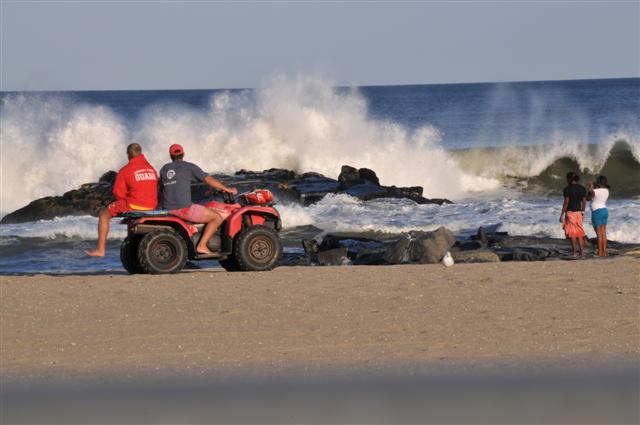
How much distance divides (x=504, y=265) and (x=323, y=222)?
9.92 m

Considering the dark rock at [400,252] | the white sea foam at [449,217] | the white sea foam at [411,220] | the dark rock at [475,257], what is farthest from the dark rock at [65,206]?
the dark rock at [475,257]

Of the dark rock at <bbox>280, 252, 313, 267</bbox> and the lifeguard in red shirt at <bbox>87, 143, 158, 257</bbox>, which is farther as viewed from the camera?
the dark rock at <bbox>280, 252, 313, 267</bbox>

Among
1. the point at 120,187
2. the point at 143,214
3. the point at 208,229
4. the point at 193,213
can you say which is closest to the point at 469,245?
the point at 208,229

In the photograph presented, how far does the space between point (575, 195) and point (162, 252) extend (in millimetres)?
5982

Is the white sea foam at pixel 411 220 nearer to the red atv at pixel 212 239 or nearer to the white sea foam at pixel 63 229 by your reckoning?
the white sea foam at pixel 63 229

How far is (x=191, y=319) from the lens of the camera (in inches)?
393

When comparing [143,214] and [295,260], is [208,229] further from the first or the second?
[295,260]

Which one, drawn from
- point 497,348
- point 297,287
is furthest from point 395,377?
point 297,287

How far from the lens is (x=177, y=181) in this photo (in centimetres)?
1281

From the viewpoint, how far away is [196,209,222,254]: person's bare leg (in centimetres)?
1298

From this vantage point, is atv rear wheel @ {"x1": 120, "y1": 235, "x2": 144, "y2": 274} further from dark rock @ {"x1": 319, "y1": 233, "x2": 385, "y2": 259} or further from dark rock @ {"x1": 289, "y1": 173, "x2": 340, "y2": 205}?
dark rock @ {"x1": 289, "y1": 173, "x2": 340, "y2": 205}

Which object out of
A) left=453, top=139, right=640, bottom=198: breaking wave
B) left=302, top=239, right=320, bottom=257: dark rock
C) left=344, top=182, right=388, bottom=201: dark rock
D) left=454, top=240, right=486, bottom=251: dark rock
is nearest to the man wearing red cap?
left=302, top=239, right=320, bottom=257: dark rock

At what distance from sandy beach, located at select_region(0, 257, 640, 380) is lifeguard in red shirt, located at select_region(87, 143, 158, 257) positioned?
67cm

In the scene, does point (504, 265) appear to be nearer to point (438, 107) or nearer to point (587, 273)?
point (587, 273)
